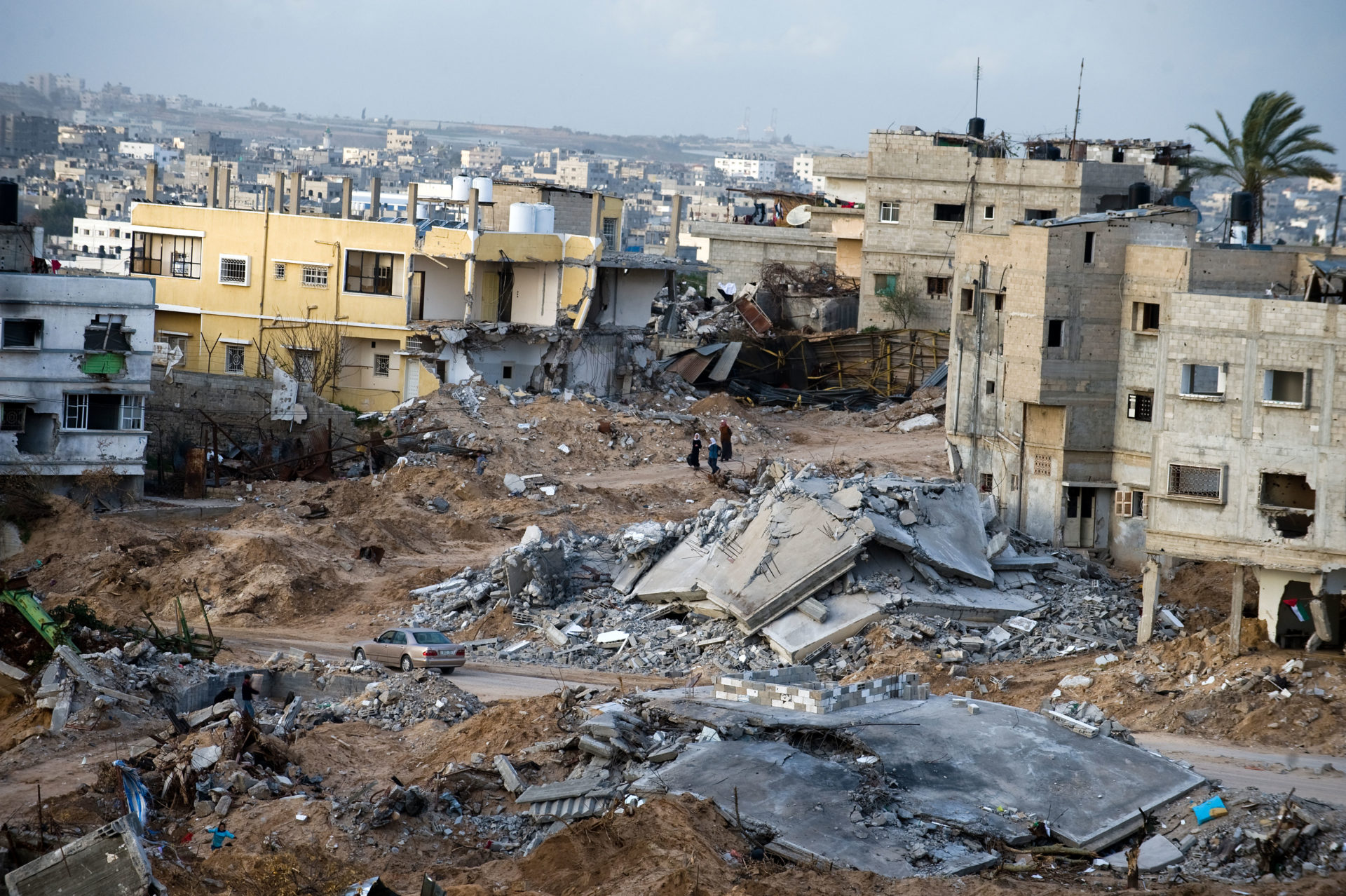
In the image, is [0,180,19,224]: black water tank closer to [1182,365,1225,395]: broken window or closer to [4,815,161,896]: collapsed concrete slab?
[4,815,161,896]: collapsed concrete slab

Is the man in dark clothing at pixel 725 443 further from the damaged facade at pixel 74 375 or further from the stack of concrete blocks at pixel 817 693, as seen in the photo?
the stack of concrete blocks at pixel 817 693

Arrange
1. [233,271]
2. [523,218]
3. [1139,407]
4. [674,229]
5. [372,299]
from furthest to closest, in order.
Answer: [674,229], [523,218], [233,271], [372,299], [1139,407]

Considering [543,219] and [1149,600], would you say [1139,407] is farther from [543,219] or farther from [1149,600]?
[543,219]

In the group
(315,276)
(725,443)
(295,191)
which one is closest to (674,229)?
(295,191)

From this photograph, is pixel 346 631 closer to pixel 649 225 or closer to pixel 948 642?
pixel 948 642

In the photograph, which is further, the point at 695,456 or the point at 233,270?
the point at 233,270

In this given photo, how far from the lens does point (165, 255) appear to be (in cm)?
4572

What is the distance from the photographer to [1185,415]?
2373 centimetres

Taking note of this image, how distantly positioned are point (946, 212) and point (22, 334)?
30950mm

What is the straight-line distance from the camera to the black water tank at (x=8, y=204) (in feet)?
107

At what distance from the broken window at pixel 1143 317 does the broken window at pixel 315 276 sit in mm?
24950

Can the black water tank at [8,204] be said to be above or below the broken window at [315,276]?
above

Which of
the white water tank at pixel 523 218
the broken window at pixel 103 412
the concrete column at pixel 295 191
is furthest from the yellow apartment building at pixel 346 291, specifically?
the broken window at pixel 103 412

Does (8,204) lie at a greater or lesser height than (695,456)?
greater
